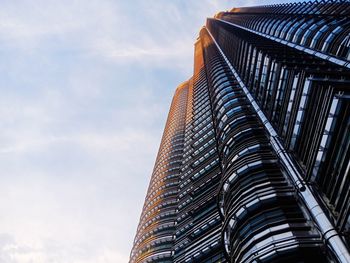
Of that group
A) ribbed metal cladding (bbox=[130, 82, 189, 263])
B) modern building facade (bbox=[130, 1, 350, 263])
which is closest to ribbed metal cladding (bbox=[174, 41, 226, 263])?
modern building facade (bbox=[130, 1, 350, 263])

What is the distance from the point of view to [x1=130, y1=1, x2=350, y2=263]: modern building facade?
2670cm

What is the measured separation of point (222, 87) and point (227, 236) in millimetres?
32856

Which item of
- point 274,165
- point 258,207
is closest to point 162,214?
point 274,165

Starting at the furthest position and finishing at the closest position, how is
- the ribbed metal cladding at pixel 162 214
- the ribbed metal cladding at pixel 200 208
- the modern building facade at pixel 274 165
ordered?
the ribbed metal cladding at pixel 162 214
the ribbed metal cladding at pixel 200 208
the modern building facade at pixel 274 165

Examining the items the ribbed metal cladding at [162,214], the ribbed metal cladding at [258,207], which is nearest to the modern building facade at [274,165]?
the ribbed metal cladding at [258,207]

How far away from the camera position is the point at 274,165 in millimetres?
36344

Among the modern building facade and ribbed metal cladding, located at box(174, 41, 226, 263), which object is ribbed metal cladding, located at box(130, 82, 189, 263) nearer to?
the modern building facade

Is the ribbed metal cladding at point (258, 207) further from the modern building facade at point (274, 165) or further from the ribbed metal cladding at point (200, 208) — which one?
the ribbed metal cladding at point (200, 208)

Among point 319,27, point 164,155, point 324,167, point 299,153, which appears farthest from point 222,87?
point 164,155

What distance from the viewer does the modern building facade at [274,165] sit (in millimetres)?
26703

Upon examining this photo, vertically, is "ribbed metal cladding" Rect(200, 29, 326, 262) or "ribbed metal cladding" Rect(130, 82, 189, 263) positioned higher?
"ribbed metal cladding" Rect(130, 82, 189, 263)

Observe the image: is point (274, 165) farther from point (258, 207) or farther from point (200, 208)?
point (200, 208)

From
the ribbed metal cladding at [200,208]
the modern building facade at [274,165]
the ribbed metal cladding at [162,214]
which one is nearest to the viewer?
the modern building facade at [274,165]

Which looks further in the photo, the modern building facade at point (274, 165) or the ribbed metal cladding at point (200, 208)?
the ribbed metal cladding at point (200, 208)
